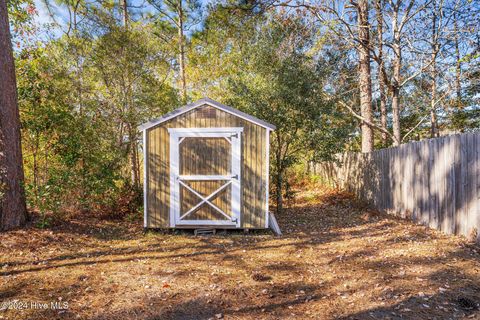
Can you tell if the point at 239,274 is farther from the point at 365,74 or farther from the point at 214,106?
the point at 365,74

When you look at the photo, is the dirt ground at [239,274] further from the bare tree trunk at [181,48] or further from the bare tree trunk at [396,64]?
the bare tree trunk at [181,48]

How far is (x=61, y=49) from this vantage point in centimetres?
918

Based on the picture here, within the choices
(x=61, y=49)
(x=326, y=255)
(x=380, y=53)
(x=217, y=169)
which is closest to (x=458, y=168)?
(x=326, y=255)

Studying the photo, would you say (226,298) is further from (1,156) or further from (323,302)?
(1,156)

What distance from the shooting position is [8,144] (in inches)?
247

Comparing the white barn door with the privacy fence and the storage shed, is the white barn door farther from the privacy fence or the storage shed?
the privacy fence

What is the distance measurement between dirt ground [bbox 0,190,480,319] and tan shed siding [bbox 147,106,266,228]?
478 mm

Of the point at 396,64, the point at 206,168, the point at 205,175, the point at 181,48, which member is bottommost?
the point at 205,175

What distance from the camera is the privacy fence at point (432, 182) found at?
5.43 metres

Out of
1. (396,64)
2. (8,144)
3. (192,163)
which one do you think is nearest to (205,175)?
(192,163)

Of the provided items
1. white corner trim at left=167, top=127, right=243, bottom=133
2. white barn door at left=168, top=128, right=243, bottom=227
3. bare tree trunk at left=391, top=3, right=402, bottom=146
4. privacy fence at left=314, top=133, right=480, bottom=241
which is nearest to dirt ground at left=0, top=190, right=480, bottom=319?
privacy fence at left=314, top=133, right=480, bottom=241

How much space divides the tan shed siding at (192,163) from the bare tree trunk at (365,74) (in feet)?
17.4

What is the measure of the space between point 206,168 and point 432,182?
483cm

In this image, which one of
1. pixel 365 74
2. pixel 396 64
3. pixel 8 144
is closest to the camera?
pixel 8 144
